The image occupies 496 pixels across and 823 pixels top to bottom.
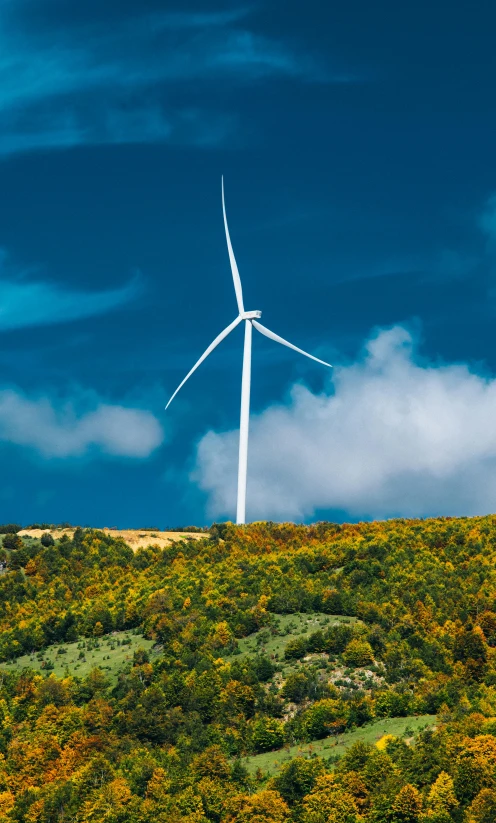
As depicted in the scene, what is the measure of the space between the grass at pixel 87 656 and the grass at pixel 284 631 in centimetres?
1407

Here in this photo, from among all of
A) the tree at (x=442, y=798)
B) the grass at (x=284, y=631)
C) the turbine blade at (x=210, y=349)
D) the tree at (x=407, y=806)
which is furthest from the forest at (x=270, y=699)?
the turbine blade at (x=210, y=349)

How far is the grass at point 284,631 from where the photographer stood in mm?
169750

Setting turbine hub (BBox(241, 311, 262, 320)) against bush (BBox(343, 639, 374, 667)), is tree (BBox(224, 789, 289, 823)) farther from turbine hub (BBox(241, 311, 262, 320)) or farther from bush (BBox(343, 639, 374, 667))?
turbine hub (BBox(241, 311, 262, 320))

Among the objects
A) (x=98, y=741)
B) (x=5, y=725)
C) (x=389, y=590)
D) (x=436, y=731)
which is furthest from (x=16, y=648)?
(x=436, y=731)

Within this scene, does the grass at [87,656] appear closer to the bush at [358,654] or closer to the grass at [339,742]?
the bush at [358,654]

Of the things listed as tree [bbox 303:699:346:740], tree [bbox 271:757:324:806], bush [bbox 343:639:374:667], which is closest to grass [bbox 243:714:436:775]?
tree [bbox 303:699:346:740]

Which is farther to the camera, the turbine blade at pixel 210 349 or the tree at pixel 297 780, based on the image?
the turbine blade at pixel 210 349

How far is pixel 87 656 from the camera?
185m

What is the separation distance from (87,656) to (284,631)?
96.8 feet

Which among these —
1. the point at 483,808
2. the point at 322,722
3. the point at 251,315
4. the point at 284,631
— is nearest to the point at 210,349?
the point at 251,315

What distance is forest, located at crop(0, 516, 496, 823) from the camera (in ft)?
407

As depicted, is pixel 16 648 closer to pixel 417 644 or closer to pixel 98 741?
pixel 98 741

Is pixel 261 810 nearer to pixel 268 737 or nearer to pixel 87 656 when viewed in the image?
pixel 268 737

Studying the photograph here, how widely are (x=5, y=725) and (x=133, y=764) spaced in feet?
90.9
